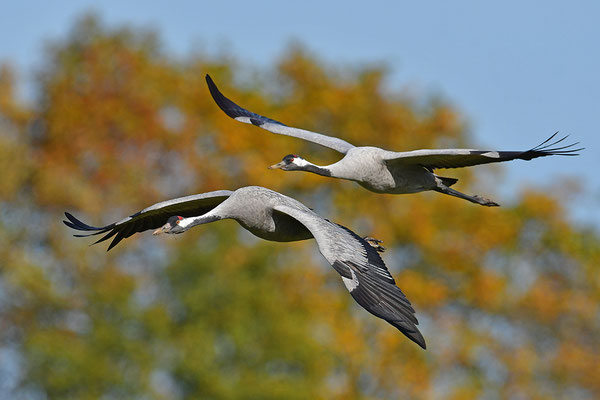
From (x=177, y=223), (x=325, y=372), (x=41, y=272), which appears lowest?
(x=177, y=223)

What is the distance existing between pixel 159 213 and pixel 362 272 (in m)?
2.99

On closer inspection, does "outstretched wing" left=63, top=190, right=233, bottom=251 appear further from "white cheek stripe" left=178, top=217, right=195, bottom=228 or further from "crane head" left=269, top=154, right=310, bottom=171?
"crane head" left=269, top=154, right=310, bottom=171

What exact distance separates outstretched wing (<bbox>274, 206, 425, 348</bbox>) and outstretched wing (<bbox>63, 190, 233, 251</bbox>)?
1233 mm

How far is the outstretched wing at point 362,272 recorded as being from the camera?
10.5 m

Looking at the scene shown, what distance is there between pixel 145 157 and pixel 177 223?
27059mm

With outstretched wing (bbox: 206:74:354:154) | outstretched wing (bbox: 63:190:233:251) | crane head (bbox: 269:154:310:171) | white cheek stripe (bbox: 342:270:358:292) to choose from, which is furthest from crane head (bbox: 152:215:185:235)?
outstretched wing (bbox: 206:74:354:154)

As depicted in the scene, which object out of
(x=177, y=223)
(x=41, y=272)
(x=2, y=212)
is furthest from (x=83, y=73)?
(x=177, y=223)

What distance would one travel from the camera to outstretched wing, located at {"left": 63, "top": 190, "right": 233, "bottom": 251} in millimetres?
12484

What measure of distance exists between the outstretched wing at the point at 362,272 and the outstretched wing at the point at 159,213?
4.04 feet

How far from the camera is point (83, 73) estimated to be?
40.4m

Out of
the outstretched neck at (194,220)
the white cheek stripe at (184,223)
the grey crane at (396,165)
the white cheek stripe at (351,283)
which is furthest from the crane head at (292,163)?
the white cheek stripe at (351,283)

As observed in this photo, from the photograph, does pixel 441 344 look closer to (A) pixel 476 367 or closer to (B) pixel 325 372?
(A) pixel 476 367

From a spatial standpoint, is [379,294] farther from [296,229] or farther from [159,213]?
[159,213]

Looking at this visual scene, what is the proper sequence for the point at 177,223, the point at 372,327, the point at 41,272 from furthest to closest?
1. the point at 372,327
2. the point at 41,272
3. the point at 177,223
